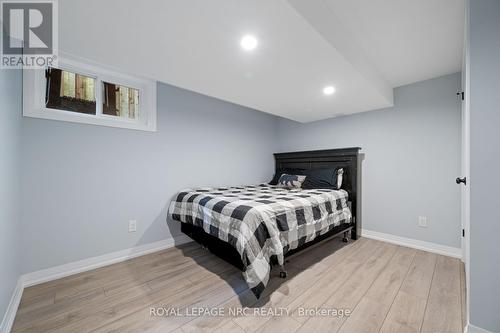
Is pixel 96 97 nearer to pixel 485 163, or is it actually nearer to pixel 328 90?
pixel 328 90

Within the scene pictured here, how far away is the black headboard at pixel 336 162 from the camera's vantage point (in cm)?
292

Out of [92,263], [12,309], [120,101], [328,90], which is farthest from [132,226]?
[328,90]

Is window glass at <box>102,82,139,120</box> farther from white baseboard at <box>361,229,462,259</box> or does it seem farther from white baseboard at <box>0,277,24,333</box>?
white baseboard at <box>361,229,462,259</box>

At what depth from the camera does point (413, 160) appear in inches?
103

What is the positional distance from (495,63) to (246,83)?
1.82 m

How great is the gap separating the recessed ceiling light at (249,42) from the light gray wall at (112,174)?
60.1 inches

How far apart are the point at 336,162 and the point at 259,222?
210 centimetres

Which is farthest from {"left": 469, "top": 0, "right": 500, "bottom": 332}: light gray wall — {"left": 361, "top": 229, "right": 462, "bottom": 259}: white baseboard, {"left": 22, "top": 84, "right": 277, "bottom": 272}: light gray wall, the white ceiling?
{"left": 22, "top": 84, "right": 277, "bottom": 272}: light gray wall

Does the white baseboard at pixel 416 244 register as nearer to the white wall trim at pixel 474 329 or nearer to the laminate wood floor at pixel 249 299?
the laminate wood floor at pixel 249 299

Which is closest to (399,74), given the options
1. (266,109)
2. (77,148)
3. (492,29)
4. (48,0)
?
(492,29)

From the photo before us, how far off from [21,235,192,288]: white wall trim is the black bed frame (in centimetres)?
33

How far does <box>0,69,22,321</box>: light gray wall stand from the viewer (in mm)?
1214

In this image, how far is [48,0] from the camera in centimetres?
120

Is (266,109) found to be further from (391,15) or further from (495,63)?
(495,63)
